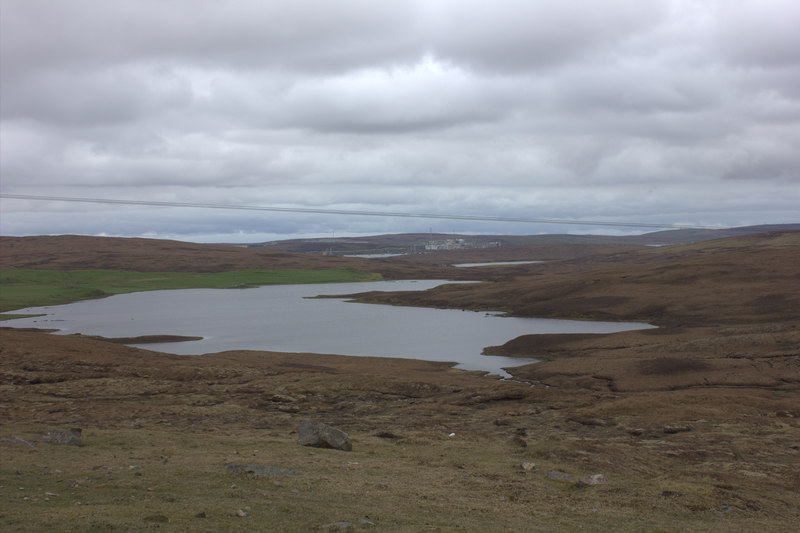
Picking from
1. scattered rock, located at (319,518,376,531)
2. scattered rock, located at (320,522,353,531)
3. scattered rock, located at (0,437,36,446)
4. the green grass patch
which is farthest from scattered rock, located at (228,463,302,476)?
the green grass patch

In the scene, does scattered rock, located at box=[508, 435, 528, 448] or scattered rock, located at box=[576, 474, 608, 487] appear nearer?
scattered rock, located at box=[576, 474, 608, 487]

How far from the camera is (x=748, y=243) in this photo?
5861 inches

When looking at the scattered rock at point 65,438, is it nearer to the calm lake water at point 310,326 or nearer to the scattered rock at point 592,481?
the scattered rock at point 592,481

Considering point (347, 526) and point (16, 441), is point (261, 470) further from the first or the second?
point (16, 441)

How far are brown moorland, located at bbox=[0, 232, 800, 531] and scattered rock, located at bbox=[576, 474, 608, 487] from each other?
8.6 inches

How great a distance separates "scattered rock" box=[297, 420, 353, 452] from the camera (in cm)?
2001

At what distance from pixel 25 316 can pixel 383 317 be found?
41.9m

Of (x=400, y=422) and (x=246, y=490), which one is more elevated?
(x=246, y=490)

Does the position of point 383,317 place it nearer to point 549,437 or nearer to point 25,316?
point 25,316

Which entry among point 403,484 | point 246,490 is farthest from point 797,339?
point 246,490

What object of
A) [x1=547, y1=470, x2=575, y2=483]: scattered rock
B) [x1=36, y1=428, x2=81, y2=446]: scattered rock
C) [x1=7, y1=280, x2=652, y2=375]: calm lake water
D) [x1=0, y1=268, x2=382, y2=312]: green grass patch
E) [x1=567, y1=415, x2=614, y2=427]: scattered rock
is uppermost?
[x1=36, y1=428, x2=81, y2=446]: scattered rock

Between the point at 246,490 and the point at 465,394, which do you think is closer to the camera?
the point at 246,490

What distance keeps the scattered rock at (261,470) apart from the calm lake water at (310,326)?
26658 millimetres

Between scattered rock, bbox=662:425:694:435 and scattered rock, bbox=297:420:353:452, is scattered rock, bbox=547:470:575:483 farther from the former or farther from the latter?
scattered rock, bbox=662:425:694:435
